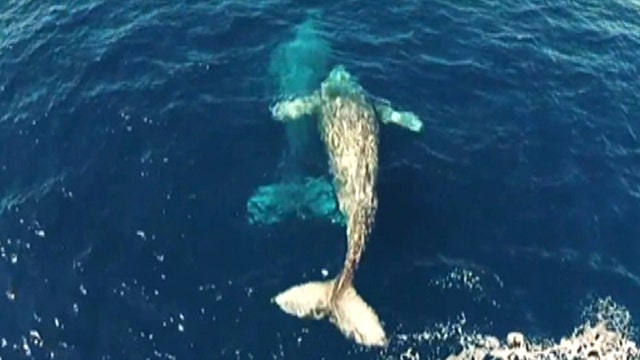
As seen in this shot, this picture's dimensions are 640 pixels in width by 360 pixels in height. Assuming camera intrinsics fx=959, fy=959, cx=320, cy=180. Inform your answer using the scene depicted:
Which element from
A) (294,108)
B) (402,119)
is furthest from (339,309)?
(294,108)

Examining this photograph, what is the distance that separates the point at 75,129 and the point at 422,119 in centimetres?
2081

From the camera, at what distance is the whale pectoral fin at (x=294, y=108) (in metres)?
57.8

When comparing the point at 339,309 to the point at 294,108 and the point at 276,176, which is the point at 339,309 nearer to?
the point at 276,176

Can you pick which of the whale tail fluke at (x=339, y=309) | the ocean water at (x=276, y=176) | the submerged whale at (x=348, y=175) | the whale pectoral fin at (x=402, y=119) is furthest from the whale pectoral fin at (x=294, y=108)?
the whale tail fluke at (x=339, y=309)

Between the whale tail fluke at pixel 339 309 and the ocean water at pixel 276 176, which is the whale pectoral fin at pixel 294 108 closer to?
the ocean water at pixel 276 176

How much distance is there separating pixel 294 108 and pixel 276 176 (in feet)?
17.9

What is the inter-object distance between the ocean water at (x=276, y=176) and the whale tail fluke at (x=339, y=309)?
0.59m

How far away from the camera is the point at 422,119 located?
58.4 metres

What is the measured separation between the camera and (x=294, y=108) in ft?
190

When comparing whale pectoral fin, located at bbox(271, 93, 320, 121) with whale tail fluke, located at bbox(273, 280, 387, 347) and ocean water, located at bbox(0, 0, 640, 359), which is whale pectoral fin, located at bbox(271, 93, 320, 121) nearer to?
ocean water, located at bbox(0, 0, 640, 359)

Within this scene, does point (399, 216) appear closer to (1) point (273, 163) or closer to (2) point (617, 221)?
(1) point (273, 163)

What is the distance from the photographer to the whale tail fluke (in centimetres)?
4647

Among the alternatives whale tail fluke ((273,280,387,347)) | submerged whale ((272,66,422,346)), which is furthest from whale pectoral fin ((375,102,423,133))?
whale tail fluke ((273,280,387,347))

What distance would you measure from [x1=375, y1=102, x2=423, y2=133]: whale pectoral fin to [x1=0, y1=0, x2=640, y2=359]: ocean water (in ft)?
2.95
